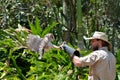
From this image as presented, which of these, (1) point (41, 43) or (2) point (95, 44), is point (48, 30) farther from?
(2) point (95, 44)

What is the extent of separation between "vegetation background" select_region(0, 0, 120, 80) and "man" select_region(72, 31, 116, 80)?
1715mm

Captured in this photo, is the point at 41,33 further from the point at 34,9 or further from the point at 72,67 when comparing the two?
the point at 34,9

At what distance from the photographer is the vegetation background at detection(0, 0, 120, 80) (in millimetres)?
7148

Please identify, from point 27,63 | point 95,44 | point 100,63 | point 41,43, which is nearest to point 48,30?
point 27,63

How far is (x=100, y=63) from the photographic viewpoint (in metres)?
4.88

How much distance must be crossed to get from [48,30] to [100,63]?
315cm

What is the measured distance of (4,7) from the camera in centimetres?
1067

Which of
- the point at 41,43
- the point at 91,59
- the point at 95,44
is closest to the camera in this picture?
the point at 91,59

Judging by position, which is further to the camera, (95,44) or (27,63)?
(27,63)

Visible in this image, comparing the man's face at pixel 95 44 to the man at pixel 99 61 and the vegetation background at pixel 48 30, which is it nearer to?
the man at pixel 99 61

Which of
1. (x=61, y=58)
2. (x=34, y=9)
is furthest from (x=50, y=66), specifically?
(x=34, y=9)

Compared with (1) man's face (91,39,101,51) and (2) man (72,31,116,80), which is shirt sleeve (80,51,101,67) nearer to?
(2) man (72,31,116,80)

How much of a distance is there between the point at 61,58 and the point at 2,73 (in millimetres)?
1231

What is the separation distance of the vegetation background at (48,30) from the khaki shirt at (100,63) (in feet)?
5.61
